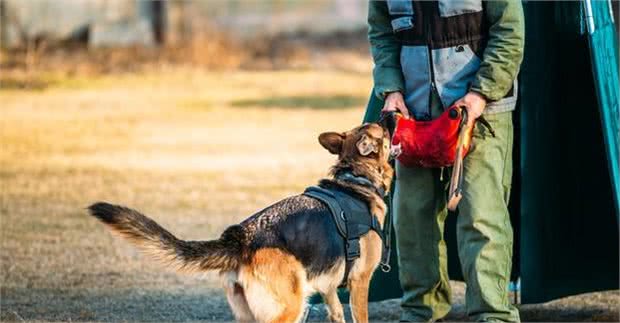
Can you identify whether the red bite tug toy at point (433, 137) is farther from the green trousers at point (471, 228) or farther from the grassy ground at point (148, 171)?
the grassy ground at point (148, 171)

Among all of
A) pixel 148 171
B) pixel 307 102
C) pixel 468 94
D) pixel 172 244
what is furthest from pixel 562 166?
pixel 307 102

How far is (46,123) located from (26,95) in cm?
303

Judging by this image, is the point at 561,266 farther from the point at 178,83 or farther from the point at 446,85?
the point at 178,83

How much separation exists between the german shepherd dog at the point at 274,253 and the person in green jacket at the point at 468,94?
1.69ft

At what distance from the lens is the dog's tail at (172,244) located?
594cm

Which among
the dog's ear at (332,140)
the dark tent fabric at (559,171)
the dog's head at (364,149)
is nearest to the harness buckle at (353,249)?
the dog's head at (364,149)

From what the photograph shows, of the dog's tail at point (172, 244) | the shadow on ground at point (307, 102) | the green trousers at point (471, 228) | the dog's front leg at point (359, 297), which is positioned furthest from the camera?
the shadow on ground at point (307, 102)

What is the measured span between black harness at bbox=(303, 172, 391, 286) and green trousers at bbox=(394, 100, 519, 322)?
0.55 meters

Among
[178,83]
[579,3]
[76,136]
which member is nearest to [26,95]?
[178,83]

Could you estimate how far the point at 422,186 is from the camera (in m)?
7.16

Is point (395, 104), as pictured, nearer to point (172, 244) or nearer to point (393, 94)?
point (393, 94)

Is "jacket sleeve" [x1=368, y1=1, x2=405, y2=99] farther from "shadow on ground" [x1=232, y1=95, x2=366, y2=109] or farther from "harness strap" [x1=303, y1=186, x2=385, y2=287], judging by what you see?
"shadow on ground" [x1=232, y1=95, x2=366, y2=109]

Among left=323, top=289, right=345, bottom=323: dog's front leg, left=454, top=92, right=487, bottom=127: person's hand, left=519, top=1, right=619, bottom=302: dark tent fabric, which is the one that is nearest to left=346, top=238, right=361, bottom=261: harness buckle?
left=323, top=289, right=345, bottom=323: dog's front leg

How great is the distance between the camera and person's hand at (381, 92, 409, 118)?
701 cm
